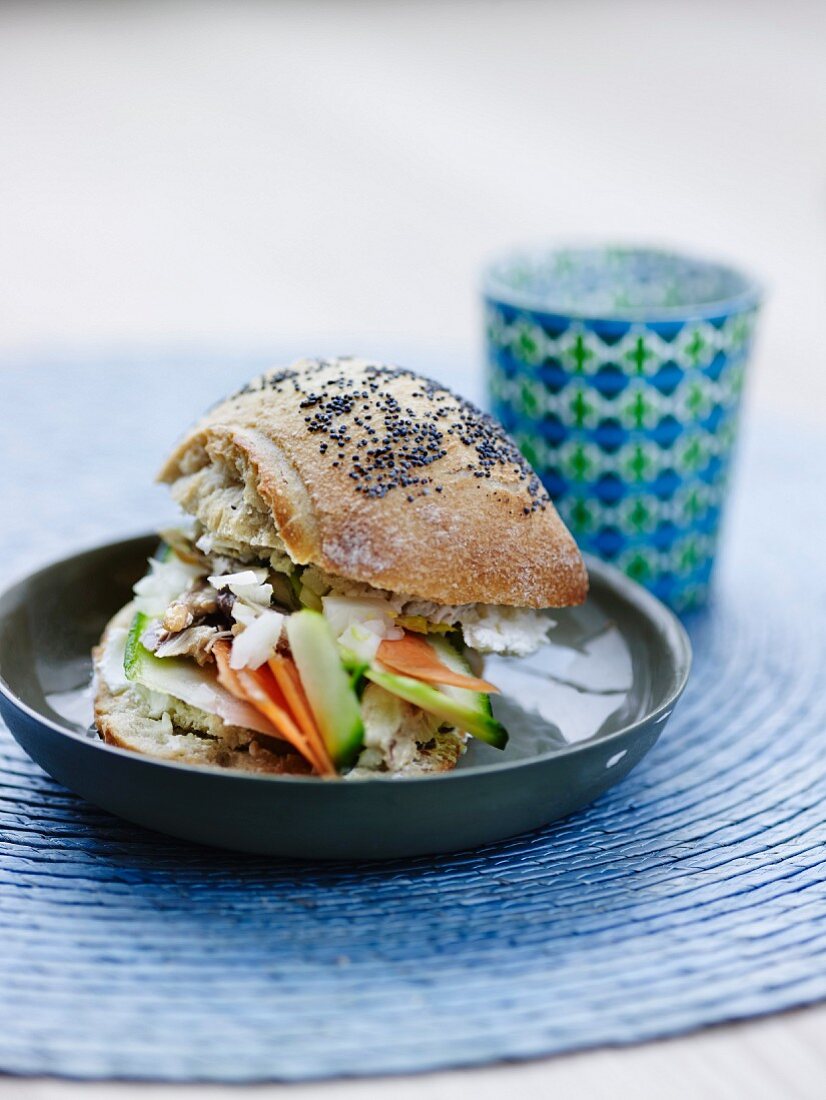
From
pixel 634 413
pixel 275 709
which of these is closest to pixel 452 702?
pixel 275 709

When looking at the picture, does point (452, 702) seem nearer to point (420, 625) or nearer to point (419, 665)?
point (419, 665)

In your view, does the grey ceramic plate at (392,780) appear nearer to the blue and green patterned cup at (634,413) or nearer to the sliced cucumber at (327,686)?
the sliced cucumber at (327,686)

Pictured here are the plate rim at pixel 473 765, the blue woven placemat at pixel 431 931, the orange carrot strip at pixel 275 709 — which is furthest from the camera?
the orange carrot strip at pixel 275 709

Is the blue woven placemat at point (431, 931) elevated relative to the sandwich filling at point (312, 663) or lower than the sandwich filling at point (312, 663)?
lower

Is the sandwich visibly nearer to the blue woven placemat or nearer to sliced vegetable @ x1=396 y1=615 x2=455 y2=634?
sliced vegetable @ x1=396 y1=615 x2=455 y2=634

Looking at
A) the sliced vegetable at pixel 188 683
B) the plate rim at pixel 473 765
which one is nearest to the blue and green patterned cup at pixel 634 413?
the plate rim at pixel 473 765

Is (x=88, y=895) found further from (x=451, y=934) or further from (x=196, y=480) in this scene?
(x=196, y=480)

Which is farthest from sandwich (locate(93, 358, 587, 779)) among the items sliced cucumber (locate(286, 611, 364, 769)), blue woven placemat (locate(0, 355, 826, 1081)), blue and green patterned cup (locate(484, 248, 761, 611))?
blue and green patterned cup (locate(484, 248, 761, 611))
